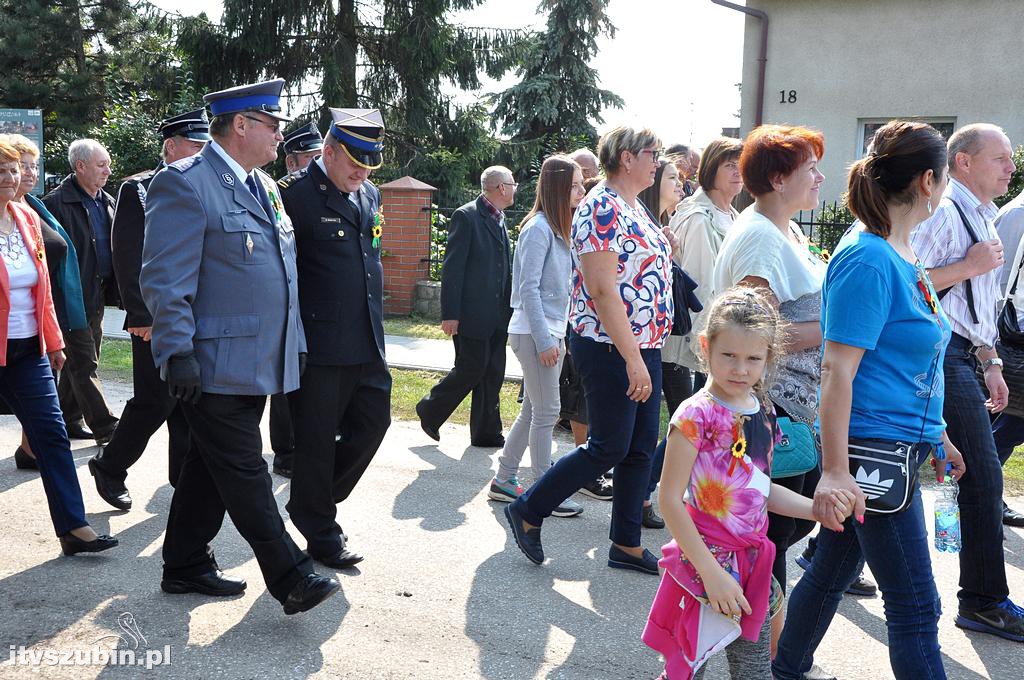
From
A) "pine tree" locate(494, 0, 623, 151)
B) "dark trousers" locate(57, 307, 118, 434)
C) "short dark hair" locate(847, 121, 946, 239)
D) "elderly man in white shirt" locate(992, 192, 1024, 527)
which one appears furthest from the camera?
"pine tree" locate(494, 0, 623, 151)

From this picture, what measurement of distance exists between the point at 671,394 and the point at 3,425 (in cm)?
473

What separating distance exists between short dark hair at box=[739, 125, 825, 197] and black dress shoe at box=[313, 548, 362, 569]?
2.34 meters

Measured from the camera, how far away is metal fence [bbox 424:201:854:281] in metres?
11.8

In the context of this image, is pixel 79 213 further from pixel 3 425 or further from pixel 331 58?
pixel 331 58

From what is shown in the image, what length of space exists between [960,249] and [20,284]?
4.15 m

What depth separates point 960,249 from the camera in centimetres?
381

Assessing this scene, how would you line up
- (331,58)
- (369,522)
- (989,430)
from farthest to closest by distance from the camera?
(331,58) → (369,522) → (989,430)

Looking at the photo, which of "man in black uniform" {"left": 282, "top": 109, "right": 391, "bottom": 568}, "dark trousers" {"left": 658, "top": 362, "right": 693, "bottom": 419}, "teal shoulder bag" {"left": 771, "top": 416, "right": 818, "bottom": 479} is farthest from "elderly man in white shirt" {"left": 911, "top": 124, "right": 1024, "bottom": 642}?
"man in black uniform" {"left": 282, "top": 109, "right": 391, "bottom": 568}

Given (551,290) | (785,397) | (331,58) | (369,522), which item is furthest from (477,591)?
(331,58)

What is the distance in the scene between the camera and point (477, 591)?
Answer: 4.16 m

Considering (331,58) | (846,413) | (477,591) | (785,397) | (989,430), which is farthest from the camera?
(331,58)

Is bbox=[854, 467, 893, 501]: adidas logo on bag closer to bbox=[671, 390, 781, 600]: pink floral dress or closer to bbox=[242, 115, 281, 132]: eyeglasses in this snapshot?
bbox=[671, 390, 781, 600]: pink floral dress

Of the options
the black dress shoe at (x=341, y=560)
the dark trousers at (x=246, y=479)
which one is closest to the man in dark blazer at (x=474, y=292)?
the black dress shoe at (x=341, y=560)

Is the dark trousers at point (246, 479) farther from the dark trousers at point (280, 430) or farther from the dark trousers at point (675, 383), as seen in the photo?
the dark trousers at point (675, 383)
